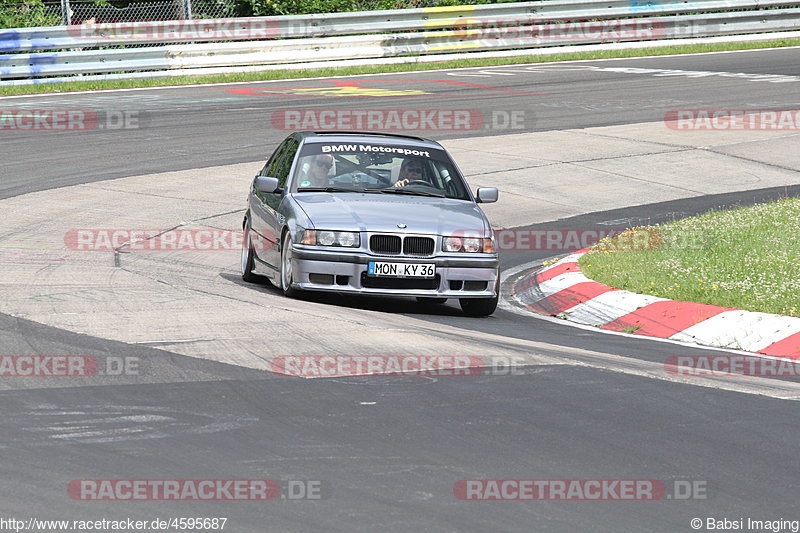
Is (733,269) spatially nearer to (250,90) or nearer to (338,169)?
(338,169)

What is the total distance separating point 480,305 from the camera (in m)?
10.8

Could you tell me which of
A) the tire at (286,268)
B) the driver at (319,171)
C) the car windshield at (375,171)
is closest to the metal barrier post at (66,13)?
the car windshield at (375,171)

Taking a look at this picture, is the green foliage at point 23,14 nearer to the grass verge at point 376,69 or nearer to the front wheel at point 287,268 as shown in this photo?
the grass verge at point 376,69

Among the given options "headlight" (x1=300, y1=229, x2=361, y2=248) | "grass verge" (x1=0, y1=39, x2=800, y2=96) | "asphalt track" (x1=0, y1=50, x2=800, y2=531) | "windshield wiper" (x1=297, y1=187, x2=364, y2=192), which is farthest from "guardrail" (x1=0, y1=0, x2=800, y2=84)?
"asphalt track" (x1=0, y1=50, x2=800, y2=531)

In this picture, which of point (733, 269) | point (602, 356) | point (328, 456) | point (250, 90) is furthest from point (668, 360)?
point (250, 90)

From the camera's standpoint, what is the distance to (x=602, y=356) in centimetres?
866

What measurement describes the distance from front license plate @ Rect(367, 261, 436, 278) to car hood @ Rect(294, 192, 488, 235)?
0.29 metres

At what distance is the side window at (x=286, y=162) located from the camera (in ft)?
39.0

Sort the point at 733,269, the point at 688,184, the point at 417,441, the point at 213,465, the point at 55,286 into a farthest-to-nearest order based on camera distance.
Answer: the point at 688,184, the point at 733,269, the point at 55,286, the point at 417,441, the point at 213,465

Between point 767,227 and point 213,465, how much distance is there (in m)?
8.90

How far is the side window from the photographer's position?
11891 millimetres

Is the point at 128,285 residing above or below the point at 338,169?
below

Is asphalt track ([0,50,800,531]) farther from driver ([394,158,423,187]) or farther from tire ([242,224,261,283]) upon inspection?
tire ([242,224,261,283])

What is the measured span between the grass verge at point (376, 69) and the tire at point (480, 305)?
53.0 feet
